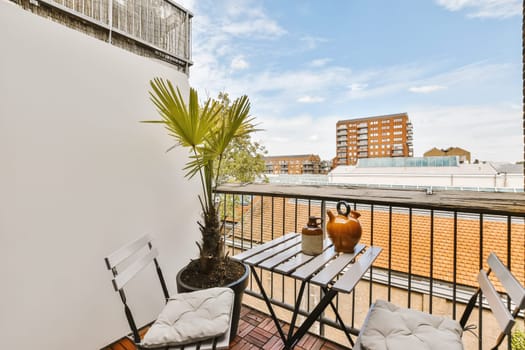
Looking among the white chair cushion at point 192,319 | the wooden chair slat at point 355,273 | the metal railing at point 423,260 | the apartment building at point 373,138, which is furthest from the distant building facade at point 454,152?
the white chair cushion at point 192,319

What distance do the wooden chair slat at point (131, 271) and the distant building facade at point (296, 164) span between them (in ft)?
19.1

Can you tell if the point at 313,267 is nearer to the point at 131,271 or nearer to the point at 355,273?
the point at 355,273

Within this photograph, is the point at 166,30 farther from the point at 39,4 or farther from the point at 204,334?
the point at 204,334

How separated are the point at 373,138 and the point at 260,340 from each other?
341 inches

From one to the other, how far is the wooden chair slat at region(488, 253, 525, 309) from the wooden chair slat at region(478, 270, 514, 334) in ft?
0.14

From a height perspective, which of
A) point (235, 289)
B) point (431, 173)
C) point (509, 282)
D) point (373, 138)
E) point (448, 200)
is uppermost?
point (373, 138)

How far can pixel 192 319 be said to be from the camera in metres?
1.20

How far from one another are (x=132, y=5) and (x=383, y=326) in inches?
116

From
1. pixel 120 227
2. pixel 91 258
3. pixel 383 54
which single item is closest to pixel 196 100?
pixel 120 227

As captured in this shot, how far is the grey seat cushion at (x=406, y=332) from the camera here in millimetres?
967

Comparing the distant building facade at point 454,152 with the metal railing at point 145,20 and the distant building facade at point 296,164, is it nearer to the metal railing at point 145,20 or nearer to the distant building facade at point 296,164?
the distant building facade at point 296,164

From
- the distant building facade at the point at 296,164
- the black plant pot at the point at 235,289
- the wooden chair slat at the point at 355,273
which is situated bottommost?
the black plant pot at the point at 235,289

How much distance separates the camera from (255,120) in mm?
2023

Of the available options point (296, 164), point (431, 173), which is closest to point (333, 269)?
point (431, 173)
